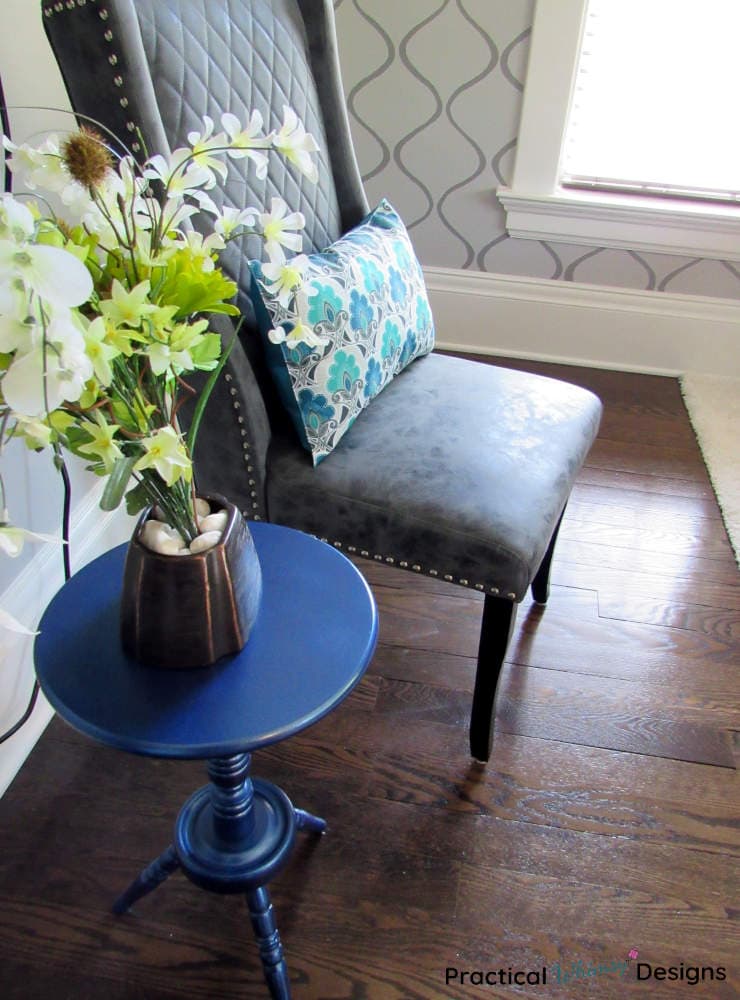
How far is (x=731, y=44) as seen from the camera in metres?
2.03

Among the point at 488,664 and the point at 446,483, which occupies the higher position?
the point at 446,483

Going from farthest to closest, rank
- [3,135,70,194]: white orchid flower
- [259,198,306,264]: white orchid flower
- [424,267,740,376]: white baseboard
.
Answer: [424,267,740,376]: white baseboard → [259,198,306,264]: white orchid flower → [3,135,70,194]: white orchid flower

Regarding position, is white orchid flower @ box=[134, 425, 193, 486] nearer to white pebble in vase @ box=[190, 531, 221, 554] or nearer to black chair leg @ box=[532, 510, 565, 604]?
white pebble in vase @ box=[190, 531, 221, 554]

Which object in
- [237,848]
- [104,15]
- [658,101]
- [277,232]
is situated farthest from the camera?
[658,101]

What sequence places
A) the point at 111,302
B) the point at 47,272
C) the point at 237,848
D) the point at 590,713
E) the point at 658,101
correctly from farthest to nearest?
the point at 658,101 < the point at 590,713 < the point at 237,848 < the point at 111,302 < the point at 47,272

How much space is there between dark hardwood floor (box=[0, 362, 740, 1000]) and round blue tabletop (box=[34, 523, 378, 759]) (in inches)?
18.8

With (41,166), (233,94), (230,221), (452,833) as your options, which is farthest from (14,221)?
(452,833)

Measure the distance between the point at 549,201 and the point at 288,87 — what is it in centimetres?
107

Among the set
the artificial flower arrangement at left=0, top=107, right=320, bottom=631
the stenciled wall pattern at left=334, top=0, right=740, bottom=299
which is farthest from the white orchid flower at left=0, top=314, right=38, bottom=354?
the stenciled wall pattern at left=334, top=0, right=740, bottom=299

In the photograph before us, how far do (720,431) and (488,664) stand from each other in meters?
1.31

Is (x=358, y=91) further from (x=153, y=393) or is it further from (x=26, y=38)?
(x=153, y=393)

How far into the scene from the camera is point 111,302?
609 mm

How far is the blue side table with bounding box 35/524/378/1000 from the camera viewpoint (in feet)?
2.56

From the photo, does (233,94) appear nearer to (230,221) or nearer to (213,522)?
(230,221)
